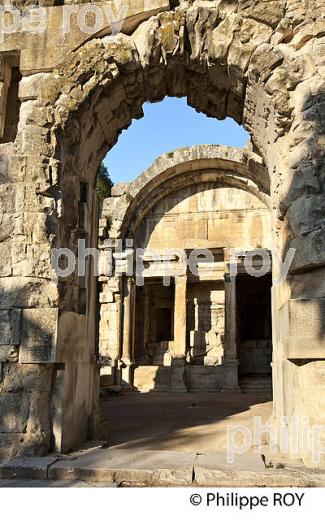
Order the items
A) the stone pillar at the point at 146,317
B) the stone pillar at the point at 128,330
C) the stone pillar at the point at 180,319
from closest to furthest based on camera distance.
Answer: the stone pillar at the point at 128,330
the stone pillar at the point at 180,319
the stone pillar at the point at 146,317

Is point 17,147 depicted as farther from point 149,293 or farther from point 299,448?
point 149,293

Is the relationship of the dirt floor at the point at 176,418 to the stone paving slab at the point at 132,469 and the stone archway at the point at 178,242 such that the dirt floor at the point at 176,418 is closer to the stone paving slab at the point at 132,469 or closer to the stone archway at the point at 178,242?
the stone paving slab at the point at 132,469

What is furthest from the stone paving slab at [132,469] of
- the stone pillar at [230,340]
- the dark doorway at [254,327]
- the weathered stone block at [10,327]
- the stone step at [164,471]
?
the dark doorway at [254,327]

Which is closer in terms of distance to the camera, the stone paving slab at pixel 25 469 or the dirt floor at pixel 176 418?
the stone paving slab at pixel 25 469

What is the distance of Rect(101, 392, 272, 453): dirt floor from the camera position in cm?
595

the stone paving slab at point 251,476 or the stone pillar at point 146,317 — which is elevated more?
the stone pillar at point 146,317

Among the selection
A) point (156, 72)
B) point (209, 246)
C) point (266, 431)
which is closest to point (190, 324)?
point (209, 246)

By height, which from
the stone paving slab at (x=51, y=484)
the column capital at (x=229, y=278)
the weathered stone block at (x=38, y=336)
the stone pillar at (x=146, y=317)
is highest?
the column capital at (x=229, y=278)

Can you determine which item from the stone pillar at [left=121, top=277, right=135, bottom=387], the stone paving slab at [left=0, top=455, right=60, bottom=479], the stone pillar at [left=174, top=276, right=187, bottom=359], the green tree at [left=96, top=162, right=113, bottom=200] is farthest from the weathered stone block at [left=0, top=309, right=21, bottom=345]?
the green tree at [left=96, top=162, right=113, bottom=200]

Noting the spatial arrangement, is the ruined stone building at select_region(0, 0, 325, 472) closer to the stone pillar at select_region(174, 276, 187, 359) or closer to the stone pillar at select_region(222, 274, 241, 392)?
the stone pillar at select_region(222, 274, 241, 392)

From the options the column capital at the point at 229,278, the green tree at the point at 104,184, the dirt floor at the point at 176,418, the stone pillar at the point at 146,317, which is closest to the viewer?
the dirt floor at the point at 176,418

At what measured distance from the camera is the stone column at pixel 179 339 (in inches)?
551

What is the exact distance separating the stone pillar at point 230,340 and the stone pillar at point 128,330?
291cm

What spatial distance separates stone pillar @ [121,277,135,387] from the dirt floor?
0.93 meters
